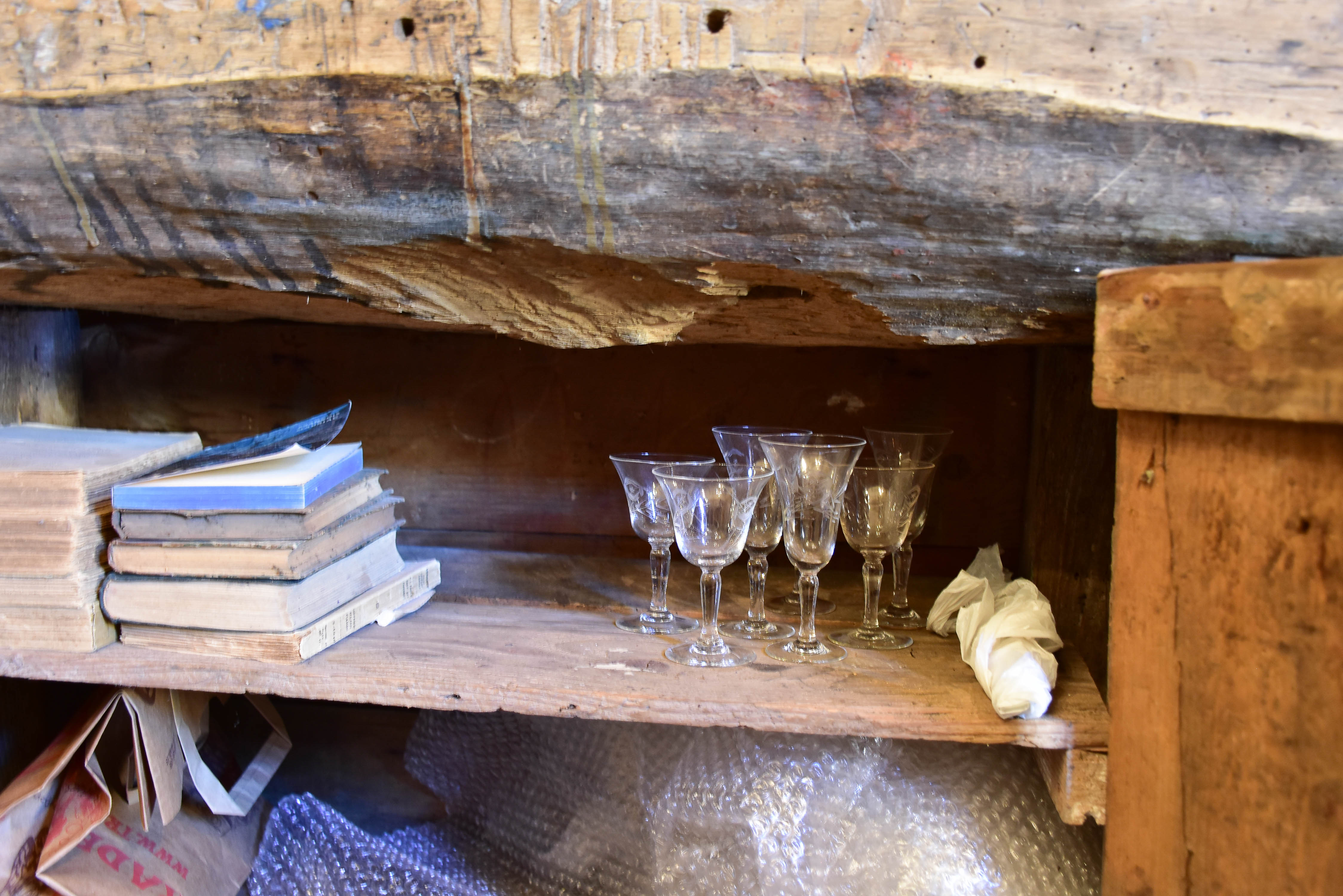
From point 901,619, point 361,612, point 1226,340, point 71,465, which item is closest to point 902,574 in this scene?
point 901,619

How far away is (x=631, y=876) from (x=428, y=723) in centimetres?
42

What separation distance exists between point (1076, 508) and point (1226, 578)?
38cm

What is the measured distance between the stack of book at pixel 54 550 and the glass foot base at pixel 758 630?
0.69m

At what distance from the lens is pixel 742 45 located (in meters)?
0.71

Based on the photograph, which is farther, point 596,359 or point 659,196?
point 596,359

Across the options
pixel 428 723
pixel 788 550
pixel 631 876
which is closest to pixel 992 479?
pixel 788 550

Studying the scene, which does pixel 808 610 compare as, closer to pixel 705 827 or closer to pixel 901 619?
A: pixel 901 619

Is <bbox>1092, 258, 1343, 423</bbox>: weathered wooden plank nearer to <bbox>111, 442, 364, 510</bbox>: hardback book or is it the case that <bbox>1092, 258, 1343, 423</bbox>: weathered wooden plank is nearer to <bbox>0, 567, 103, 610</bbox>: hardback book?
<bbox>111, 442, 364, 510</bbox>: hardback book

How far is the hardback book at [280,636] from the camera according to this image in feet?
3.05

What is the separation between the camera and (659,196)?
2.51 ft

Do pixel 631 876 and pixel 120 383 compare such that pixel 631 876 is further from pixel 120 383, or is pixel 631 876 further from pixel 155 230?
pixel 120 383

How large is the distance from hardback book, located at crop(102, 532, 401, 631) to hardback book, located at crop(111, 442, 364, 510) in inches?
3.1

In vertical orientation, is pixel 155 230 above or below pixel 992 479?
above

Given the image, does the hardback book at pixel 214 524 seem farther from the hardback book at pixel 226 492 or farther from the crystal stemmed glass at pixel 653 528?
the crystal stemmed glass at pixel 653 528
